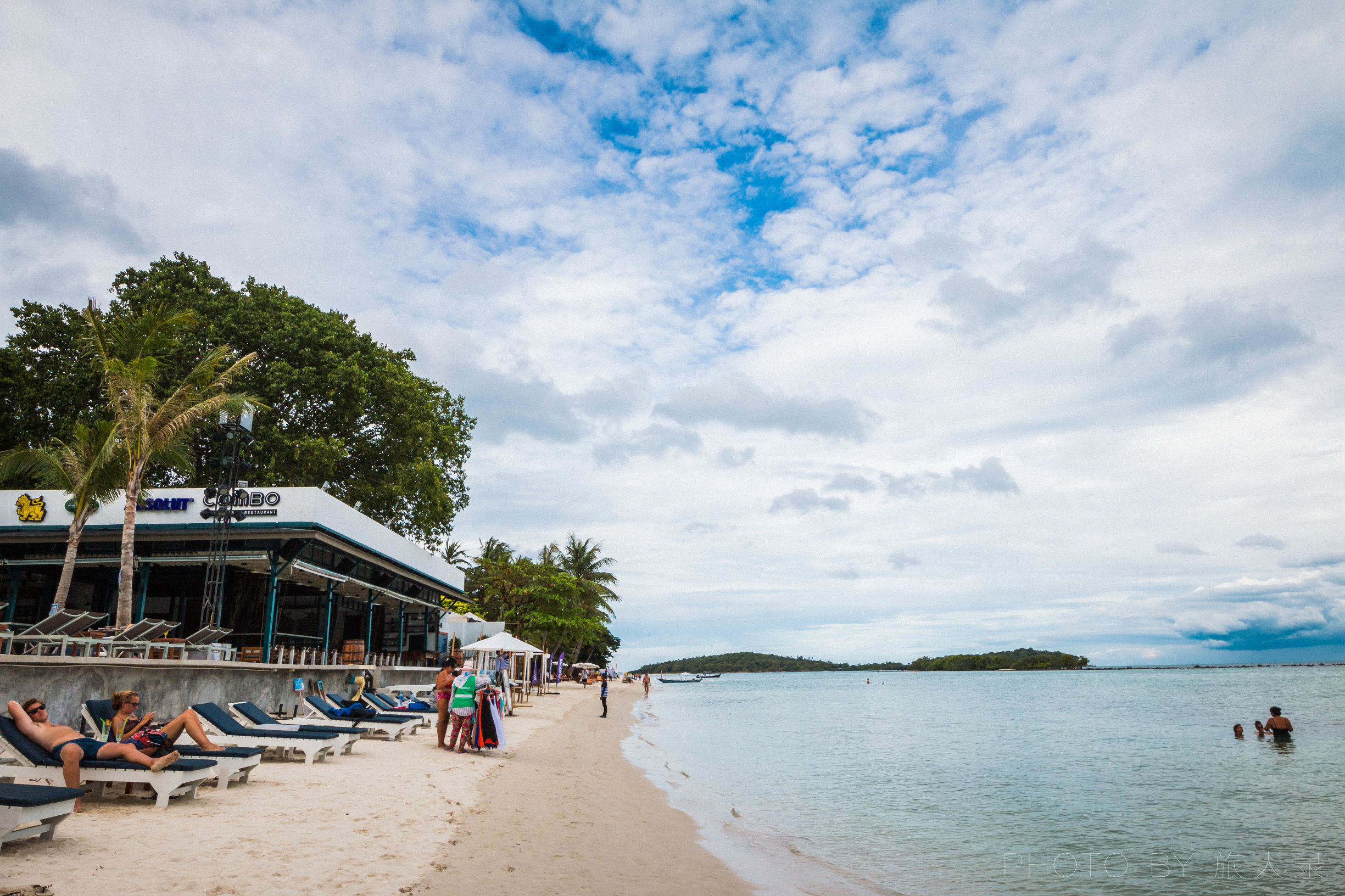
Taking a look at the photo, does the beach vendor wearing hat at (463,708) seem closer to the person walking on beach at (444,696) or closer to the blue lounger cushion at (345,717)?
the person walking on beach at (444,696)

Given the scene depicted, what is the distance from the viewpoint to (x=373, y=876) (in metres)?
5.52

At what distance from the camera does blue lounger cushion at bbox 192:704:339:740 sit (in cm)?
916

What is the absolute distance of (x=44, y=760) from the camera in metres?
6.39

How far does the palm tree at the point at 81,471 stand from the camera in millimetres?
15148

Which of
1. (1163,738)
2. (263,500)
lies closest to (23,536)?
(263,500)

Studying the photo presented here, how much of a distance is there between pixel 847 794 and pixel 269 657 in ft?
41.7

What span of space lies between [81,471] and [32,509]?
12.6 ft

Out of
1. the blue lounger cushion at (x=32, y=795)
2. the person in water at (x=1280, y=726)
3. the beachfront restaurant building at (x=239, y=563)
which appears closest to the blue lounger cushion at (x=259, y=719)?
the blue lounger cushion at (x=32, y=795)

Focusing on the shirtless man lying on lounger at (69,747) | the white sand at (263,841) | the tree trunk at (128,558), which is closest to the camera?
the white sand at (263,841)

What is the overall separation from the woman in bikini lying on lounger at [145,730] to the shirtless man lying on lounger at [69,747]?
0.65ft

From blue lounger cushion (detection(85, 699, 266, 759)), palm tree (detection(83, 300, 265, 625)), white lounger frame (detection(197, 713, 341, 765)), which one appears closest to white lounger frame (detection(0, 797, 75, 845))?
blue lounger cushion (detection(85, 699, 266, 759))

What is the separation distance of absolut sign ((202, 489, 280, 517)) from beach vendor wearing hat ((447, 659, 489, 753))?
7.58 m

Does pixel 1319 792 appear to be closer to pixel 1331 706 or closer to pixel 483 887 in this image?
pixel 483 887

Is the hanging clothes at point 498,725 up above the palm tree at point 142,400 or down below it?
below
